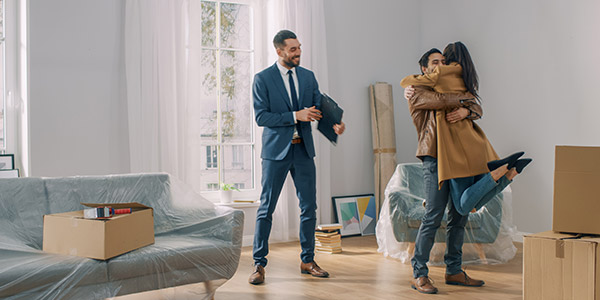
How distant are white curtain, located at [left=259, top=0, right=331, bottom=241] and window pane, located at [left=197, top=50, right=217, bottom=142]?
485 millimetres

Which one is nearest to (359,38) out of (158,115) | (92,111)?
(158,115)

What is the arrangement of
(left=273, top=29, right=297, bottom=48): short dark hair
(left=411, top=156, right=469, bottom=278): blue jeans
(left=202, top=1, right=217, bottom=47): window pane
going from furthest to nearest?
1. (left=202, top=1, right=217, bottom=47): window pane
2. (left=273, top=29, right=297, bottom=48): short dark hair
3. (left=411, top=156, right=469, bottom=278): blue jeans

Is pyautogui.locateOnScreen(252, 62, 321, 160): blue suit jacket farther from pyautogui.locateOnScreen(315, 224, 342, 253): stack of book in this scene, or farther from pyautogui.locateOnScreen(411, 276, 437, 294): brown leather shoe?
pyautogui.locateOnScreen(315, 224, 342, 253): stack of book

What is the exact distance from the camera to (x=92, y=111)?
4434mm

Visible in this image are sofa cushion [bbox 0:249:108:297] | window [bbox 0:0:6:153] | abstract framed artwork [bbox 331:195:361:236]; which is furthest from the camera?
abstract framed artwork [bbox 331:195:361:236]

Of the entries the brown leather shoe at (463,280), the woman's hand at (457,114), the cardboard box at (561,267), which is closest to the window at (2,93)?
the woman's hand at (457,114)

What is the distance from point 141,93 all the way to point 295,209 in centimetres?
170

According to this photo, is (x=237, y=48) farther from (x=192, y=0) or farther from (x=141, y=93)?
(x=141, y=93)

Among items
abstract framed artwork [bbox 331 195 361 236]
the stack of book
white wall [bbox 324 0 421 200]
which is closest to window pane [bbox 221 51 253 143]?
white wall [bbox 324 0 421 200]

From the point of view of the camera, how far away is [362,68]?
226 inches

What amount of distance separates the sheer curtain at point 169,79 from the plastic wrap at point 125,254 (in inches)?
48.6

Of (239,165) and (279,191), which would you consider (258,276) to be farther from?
(239,165)

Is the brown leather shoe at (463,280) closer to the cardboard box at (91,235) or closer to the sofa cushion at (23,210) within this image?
the cardboard box at (91,235)

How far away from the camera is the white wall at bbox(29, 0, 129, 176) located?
423cm
